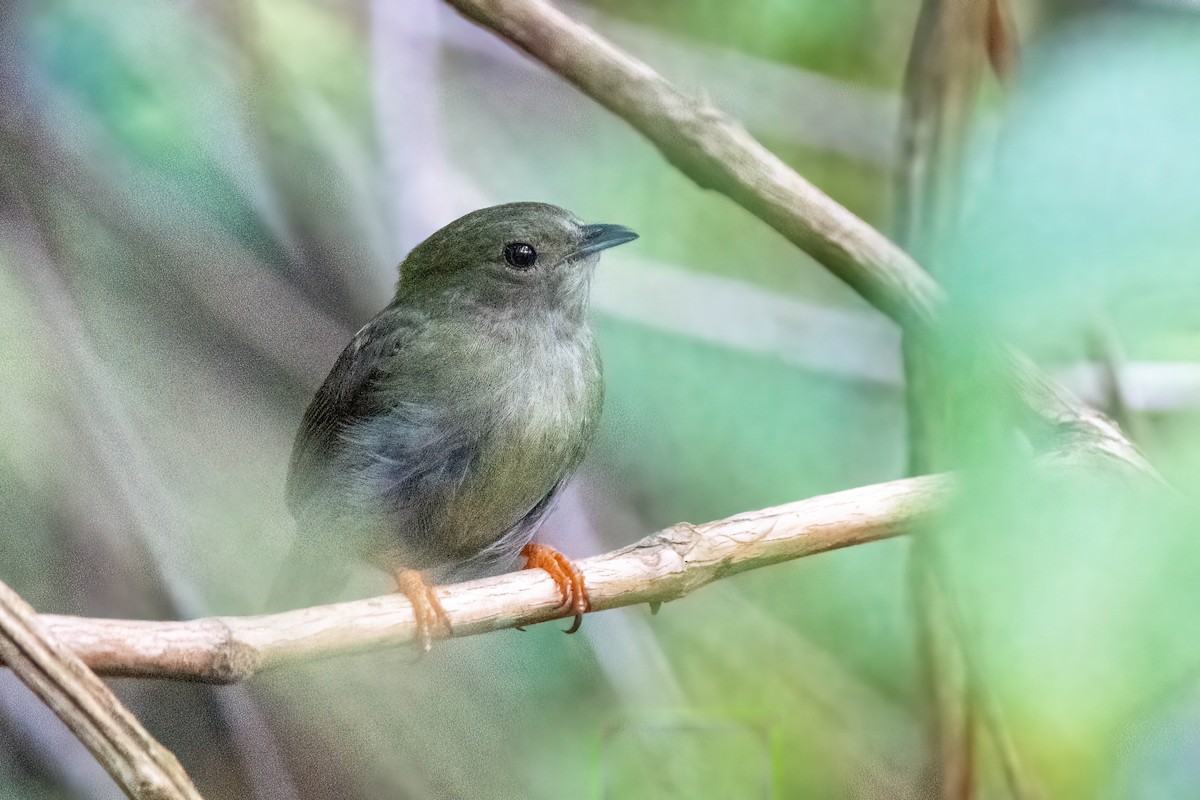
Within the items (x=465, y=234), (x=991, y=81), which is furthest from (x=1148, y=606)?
(x=465, y=234)

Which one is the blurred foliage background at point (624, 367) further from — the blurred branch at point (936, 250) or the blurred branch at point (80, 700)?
the blurred branch at point (80, 700)

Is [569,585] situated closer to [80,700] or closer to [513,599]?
[513,599]

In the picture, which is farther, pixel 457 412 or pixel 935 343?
pixel 935 343

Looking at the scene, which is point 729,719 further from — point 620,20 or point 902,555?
point 620,20

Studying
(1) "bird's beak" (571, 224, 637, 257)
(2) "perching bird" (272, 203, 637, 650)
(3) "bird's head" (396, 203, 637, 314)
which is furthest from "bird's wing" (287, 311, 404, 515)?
(1) "bird's beak" (571, 224, 637, 257)

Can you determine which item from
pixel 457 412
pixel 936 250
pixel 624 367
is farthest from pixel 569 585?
pixel 936 250

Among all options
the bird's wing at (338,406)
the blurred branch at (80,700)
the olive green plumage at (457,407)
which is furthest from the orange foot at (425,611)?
the blurred branch at (80,700)
